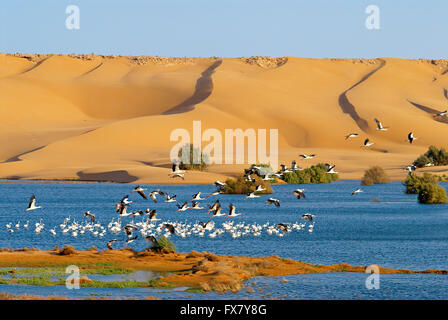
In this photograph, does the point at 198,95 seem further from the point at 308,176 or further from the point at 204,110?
the point at 308,176

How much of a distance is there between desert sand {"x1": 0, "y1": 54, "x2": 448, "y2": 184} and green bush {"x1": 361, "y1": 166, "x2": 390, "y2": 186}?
27.3 ft

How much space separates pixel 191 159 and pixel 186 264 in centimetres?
7412

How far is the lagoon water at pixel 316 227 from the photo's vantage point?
35938 mm

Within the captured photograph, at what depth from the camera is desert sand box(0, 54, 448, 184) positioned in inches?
4838

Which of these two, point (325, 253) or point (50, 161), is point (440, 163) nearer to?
point (50, 161)

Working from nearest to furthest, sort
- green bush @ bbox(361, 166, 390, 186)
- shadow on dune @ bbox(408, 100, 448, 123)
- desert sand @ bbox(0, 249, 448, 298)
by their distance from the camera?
desert sand @ bbox(0, 249, 448, 298), green bush @ bbox(361, 166, 390, 186), shadow on dune @ bbox(408, 100, 448, 123)

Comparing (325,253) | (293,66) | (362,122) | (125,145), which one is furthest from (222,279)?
(293,66)

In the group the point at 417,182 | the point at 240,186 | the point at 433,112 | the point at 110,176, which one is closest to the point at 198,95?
the point at 433,112

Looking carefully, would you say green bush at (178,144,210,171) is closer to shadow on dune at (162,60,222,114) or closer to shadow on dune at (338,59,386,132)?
shadow on dune at (338,59,386,132)

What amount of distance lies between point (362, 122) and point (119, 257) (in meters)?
124

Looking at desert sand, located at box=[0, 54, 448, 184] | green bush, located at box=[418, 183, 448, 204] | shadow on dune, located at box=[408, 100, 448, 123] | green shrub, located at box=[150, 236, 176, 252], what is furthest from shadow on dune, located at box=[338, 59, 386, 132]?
green shrub, located at box=[150, 236, 176, 252]

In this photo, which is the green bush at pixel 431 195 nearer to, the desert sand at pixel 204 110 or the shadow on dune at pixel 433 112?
the desert sand at pixel 204 110

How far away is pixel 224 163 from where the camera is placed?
112m

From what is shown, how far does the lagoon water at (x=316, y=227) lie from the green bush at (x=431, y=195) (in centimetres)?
91
